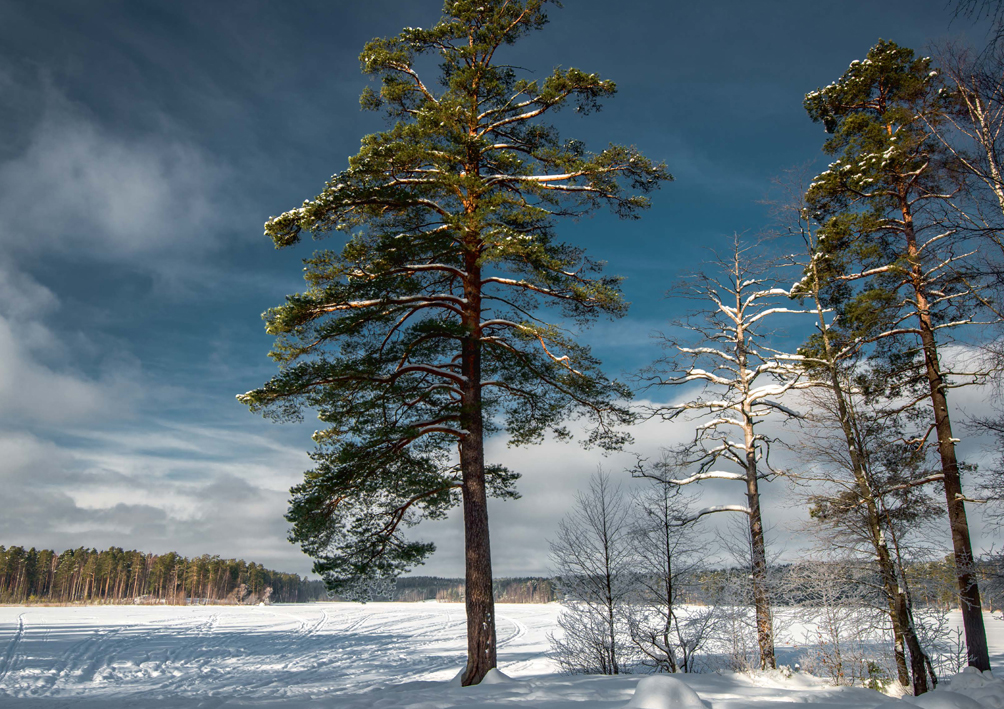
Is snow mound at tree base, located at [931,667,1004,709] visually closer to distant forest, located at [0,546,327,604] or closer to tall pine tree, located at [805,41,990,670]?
tall pine tree, located at [805,41,990,670]

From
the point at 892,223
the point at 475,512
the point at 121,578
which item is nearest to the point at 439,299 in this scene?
the point at 475,512

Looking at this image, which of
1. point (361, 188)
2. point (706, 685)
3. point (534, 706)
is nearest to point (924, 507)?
point (706, 685)

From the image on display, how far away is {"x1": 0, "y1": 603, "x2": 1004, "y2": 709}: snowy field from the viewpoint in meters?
7.93

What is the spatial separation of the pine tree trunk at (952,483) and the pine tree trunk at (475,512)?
8649 mm

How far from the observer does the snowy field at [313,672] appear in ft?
26.0

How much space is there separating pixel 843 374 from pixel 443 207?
925cm

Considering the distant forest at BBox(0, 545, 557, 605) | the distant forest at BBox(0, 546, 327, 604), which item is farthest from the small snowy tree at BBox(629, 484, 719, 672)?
the distant forest at BBox(0, 546, 327, 604)

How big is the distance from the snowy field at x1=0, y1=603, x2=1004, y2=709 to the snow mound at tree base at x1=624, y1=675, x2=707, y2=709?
13 millimetres

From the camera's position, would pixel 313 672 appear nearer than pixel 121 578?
Yes

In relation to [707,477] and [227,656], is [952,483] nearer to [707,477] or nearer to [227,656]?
[707,477]

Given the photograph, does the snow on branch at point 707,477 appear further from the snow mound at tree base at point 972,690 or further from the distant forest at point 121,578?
the distant forest at point 121,578

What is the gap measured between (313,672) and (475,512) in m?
13.0

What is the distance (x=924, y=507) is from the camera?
11430 millimetres

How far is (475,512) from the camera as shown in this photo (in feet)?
34.6
